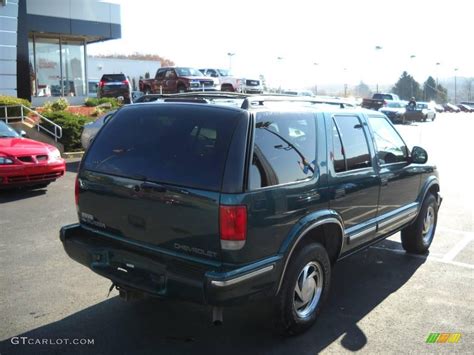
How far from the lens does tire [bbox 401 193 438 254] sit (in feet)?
19.6

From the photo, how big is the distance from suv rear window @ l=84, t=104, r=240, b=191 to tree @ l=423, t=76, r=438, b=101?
112 m

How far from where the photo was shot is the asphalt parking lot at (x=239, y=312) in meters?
3.75

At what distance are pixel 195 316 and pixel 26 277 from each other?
196cm

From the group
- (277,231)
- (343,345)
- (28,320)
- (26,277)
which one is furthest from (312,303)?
(26,277)

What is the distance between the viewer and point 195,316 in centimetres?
420

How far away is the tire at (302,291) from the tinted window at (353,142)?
3.04 feet

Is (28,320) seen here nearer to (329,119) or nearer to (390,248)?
(329,119)

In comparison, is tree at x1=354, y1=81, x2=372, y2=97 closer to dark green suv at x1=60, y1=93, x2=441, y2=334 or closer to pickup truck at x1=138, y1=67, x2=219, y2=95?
pickup truck at x1=138, y1=67, x2=219, y2=95

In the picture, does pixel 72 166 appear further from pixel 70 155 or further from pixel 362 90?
pixel 362 90

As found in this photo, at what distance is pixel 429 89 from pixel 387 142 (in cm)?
11535

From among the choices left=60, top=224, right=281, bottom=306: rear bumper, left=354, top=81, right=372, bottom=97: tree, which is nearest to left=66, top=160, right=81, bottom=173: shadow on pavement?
left=60, top=224, right=281, bottom=306: rear bumper

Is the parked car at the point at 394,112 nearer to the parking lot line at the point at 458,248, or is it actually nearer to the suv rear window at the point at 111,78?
the suv rear window at the point at 111,78

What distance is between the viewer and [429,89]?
111 metres

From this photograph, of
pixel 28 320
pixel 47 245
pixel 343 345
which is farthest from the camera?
pixel 47 245
